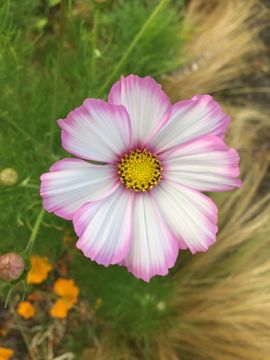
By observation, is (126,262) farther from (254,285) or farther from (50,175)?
(254,285)

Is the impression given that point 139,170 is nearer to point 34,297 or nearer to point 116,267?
point 116,267

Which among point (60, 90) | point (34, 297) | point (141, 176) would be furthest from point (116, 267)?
point (141, 176)

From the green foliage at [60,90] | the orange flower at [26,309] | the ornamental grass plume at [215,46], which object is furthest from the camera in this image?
the ornamental grass plume at [215,46]

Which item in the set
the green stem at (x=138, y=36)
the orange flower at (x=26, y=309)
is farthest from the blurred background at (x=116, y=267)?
the green stem at (x=138, y=36)

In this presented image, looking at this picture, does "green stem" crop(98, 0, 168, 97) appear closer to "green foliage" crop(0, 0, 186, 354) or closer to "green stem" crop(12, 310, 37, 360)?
"green foliage" crop(0, 0, 186, 354)

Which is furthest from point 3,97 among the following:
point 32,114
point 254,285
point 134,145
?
point 254,285

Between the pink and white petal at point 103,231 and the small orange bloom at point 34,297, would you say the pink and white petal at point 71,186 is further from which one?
the small orange bloom at point 34,297
